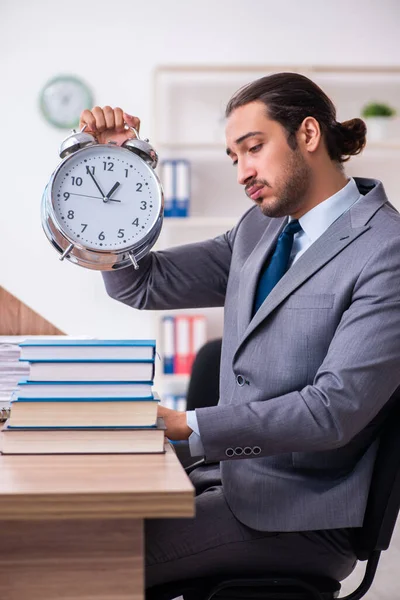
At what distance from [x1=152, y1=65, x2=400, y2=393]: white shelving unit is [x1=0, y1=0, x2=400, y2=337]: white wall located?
0.37 ft

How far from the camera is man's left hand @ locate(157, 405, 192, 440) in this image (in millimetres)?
1250

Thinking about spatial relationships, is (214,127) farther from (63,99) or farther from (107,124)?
(107,124)

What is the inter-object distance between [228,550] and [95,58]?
3907mm

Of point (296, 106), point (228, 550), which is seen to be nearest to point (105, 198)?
point (296, 106)

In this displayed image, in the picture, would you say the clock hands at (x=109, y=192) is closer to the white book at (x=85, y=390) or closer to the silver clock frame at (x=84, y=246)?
the silver clock frame at (x=84, y=246)

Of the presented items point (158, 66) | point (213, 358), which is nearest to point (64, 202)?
point (213, 358)

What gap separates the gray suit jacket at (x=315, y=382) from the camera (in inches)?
50.3

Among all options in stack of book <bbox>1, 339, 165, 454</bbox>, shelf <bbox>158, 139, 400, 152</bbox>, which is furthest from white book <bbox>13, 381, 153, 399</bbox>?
shelf <bbox>158, 139, 400, 152</bbox>

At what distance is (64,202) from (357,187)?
662mm

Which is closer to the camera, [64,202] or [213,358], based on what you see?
[64,202]

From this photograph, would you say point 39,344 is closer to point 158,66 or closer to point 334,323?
point 334,323

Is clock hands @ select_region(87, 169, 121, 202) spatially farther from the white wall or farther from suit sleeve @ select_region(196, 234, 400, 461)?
the white wall

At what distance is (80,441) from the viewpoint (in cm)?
116

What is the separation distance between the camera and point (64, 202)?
1336mm
